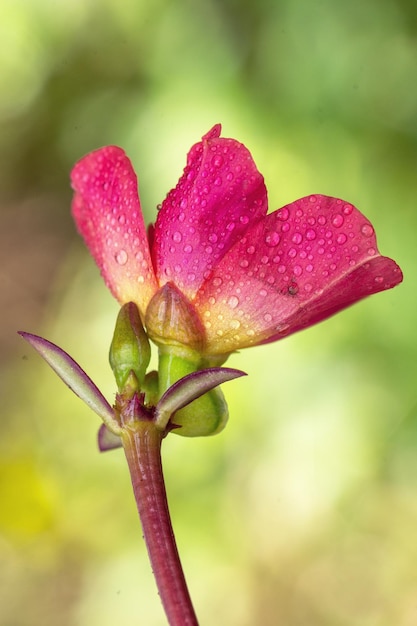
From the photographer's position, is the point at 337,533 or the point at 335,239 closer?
the point at 335,239

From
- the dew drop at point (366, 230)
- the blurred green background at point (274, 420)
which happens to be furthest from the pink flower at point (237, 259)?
the blurred green background at point (274, 420)

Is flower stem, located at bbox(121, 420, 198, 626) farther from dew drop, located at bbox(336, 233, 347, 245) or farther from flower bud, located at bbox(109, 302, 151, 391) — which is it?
dew drop, located at bbox(336, 233, 347, 245)

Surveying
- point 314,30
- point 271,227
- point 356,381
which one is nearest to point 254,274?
point 271,227

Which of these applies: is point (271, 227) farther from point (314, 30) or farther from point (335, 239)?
point (314, 30)

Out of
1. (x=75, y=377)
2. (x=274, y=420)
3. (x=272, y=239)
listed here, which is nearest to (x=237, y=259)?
(x=272, y=239)

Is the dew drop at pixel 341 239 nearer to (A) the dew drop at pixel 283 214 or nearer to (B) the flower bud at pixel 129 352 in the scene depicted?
(A) the dew drop at pixel 283 214

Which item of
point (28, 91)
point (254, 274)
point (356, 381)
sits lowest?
point (254, 274)
